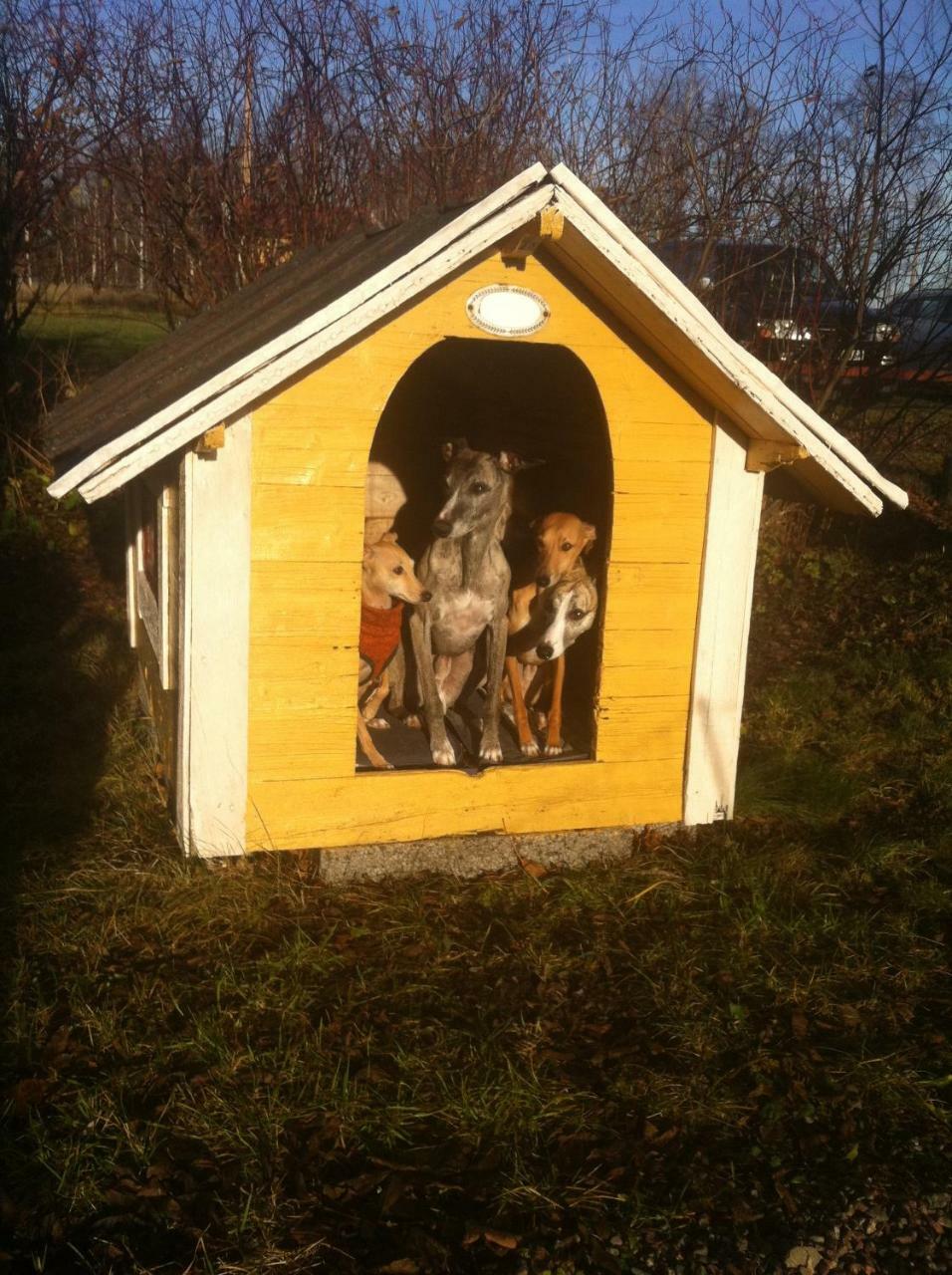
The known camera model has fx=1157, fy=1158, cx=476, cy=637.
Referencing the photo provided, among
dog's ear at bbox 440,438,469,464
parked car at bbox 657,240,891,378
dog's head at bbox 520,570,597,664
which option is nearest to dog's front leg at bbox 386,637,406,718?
dog's head at bbox 520,570,597,664

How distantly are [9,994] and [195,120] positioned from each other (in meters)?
8.38

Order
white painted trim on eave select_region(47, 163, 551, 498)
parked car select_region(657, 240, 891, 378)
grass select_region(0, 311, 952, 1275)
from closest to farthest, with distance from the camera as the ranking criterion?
1. grass select_region(0, 311, 952, 1275)
2. white painted trim on eave select_region(47, 163, 551, 498)
3. parked car select_region(657, 240, 891, 378)

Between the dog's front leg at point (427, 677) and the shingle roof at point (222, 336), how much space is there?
1.53 metres

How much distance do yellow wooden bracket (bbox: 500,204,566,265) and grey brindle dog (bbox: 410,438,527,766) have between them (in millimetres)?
1002

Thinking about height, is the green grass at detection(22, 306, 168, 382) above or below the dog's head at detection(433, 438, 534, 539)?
above

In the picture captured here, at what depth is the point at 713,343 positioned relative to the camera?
4.52 metres

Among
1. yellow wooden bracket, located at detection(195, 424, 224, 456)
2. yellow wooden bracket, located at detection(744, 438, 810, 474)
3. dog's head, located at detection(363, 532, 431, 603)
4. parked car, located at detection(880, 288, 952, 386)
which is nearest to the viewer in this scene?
→ yellow wooden bracket, located at detection(195, 424, 224, 456)

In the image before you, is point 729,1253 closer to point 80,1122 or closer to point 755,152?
point 80,1122

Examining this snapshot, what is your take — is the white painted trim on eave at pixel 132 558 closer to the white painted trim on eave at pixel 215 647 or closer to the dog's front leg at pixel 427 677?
the dog's front leg at pixel 427 677

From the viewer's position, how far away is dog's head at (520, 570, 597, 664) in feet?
17.8

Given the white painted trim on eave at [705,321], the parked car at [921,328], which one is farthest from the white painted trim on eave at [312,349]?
the parked car at [921,328]

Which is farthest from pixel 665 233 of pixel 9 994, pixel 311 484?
pixel 9 994

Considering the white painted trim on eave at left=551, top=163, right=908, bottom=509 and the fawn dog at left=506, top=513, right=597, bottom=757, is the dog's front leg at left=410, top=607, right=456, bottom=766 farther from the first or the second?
the white painted trim on eave at left=551, top=163, right=908, bottom=509

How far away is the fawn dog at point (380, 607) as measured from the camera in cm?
537
